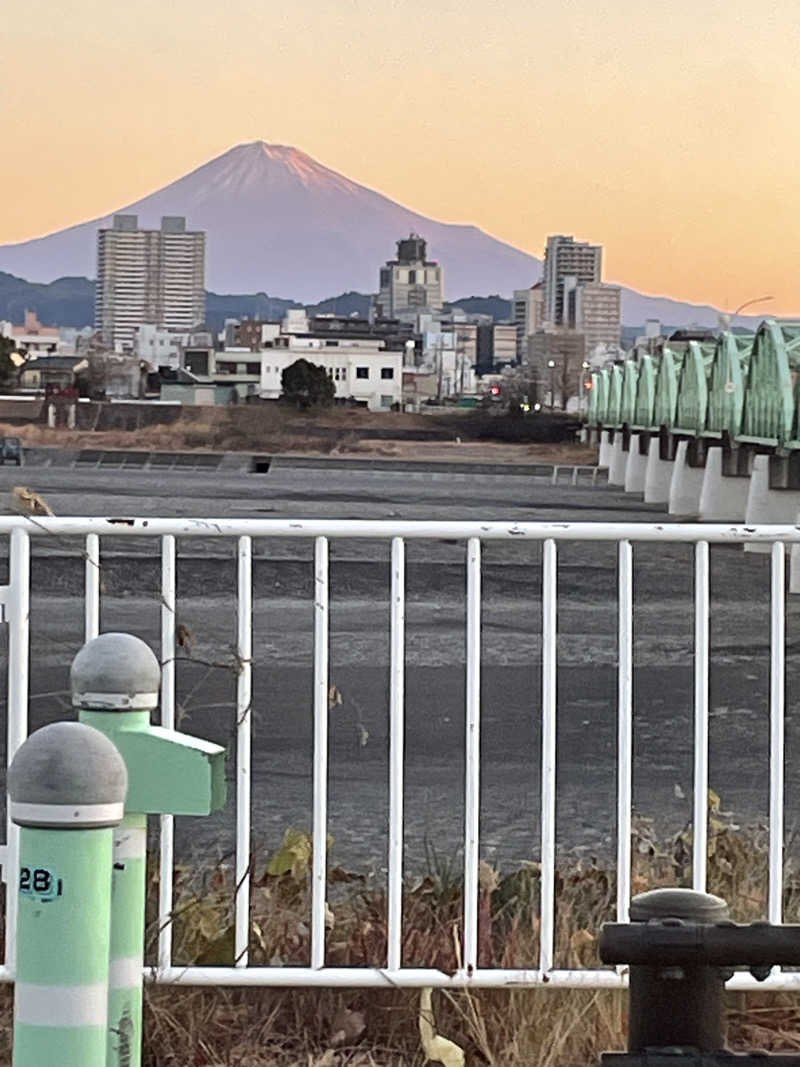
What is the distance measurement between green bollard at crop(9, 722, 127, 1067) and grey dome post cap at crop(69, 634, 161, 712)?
0.62m

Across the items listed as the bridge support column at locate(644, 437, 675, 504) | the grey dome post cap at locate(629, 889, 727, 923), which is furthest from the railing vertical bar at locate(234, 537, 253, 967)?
the bridge support column at locate(644, 437, 675, 504)

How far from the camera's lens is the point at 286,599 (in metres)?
22.1

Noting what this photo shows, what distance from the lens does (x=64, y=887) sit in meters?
3.80

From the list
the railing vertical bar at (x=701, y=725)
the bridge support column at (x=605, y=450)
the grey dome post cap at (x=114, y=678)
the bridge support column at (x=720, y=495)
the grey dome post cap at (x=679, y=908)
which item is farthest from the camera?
the bridge support column at (x=605, y=450)

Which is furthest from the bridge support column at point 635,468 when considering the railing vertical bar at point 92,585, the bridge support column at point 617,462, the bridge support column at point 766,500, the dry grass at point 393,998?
the railing vertical bar at point 92,585

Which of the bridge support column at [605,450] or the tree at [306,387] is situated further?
the tree at [306,387]

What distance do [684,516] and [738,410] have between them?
18.9ft

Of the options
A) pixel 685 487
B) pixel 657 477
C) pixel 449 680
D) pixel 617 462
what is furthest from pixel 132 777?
pixel 617 462

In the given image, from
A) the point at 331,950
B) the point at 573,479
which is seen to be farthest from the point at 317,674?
the point at 573,479

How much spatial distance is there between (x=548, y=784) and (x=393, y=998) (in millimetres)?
685

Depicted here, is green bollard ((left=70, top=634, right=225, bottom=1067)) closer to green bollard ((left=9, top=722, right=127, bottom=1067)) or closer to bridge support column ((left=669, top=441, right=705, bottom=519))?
green bollard ((left=9, top=722, right=127, bottom=1067))

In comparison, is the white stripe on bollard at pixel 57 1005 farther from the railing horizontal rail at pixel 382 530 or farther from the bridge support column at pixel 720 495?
the bridge support column at pixel 720 495

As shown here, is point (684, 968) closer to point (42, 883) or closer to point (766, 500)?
point (42, 883)

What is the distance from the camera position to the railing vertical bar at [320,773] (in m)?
5.38
